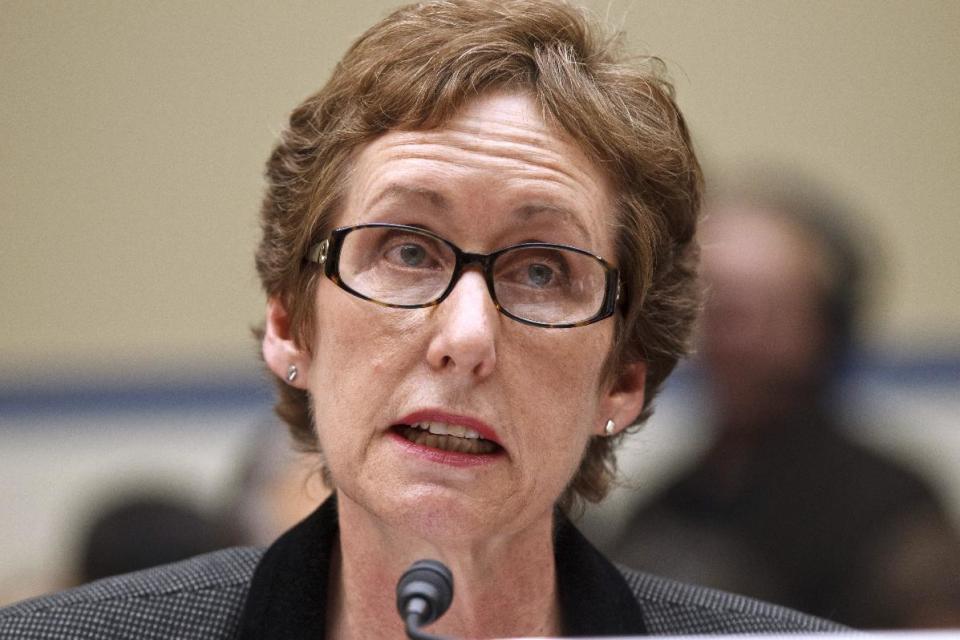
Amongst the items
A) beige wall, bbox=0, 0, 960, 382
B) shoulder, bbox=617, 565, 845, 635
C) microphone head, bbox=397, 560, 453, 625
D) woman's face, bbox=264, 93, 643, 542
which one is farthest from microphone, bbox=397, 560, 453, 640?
beige wall, bbox=0, 0, 960, 382

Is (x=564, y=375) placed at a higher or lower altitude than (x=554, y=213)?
lower

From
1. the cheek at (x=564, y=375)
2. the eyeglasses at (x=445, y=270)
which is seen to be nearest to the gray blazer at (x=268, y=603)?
the cheek at (x=564, y=375)

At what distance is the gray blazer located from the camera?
7.29ft

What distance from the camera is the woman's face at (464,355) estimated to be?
199cm

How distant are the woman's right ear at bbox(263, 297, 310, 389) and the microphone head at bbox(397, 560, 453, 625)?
0.58 metres

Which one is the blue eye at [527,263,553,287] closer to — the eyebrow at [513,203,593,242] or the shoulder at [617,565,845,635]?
the eyebrow at [513,203,593,242]

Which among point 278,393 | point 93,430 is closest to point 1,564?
point 93,430

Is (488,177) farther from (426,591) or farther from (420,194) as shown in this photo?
(426,591)

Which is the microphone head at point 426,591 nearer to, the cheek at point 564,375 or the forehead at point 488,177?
the cheek at point 564,375

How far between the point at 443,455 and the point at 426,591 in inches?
12.5

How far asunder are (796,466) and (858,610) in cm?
38

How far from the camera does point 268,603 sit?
2221 mm

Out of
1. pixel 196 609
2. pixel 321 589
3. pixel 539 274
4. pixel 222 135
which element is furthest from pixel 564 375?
pixel 222 135

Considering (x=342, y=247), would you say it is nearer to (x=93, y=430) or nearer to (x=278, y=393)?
(x=278, y=393)
